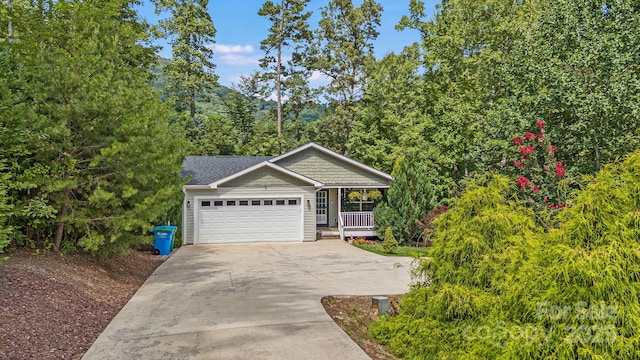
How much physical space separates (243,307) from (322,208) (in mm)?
13643

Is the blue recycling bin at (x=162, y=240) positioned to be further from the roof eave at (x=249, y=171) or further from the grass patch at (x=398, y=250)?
the grass patch at (x=398, y=250)

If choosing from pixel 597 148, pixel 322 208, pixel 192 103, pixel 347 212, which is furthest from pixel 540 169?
pixel 192 103

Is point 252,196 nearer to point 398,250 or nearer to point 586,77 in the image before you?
point 398,250

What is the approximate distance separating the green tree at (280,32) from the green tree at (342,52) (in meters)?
1.40

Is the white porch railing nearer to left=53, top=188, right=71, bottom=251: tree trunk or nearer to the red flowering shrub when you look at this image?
the red flowering shrub

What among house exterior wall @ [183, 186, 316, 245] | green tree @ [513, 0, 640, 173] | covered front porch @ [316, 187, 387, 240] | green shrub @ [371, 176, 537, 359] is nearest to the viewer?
green shrub @ [371, 176, 537, 359]

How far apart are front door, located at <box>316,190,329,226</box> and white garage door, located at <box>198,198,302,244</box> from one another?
3.95 meters

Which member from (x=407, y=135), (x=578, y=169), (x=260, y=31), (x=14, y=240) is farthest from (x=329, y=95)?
(x=14, y=240)

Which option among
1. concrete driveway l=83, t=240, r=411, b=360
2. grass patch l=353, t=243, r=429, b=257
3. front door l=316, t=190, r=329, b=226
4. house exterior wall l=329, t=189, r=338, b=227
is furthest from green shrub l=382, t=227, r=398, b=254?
front door l=316, t=190, r=329, b=226

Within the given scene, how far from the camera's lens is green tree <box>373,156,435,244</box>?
1608 centimetres

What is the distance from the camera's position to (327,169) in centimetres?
1836

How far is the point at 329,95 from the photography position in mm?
31516

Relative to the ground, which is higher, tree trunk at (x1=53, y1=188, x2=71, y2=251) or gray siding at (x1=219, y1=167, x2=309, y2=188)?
gray siding at (x1=219, y1=167, x2=309, y2=188)

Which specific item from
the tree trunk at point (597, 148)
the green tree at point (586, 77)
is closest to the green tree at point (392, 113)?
the green tree at point (586, 77)
